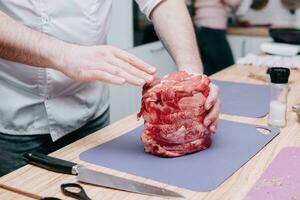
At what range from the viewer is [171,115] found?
83 cm

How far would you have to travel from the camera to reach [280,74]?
0.95 metres

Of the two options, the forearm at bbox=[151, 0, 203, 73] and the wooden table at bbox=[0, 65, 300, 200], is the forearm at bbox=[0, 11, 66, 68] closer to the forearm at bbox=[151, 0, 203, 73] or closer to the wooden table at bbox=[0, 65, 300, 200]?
the wooden table at bbox=[0, 65, 300, 200]

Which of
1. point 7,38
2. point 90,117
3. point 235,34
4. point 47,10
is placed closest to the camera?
point 7,38

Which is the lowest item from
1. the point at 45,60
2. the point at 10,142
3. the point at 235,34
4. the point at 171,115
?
the point at 235,34

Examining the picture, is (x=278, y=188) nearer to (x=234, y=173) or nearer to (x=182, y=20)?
(x=234, y=173)

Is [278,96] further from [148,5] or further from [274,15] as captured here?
[274,15]

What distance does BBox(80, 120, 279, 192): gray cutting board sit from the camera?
0.74m

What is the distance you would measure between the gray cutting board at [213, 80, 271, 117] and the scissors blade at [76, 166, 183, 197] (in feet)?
1.43

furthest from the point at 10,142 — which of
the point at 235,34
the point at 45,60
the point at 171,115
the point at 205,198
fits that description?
the point at 235,34

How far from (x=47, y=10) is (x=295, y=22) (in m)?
2.31

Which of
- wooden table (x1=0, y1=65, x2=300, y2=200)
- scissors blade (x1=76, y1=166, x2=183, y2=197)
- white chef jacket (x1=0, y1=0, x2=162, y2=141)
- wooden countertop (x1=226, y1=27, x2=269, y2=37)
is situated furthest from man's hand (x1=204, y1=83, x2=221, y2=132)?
wooden countertop (x1=226, y1=27, x2=269, y2=37)

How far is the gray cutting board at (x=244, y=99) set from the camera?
1083 millimetres

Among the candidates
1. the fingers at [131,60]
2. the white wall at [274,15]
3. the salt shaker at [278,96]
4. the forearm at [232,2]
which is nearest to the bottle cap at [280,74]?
the salt shaker at [278,96]

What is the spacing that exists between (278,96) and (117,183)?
476 millimetres
